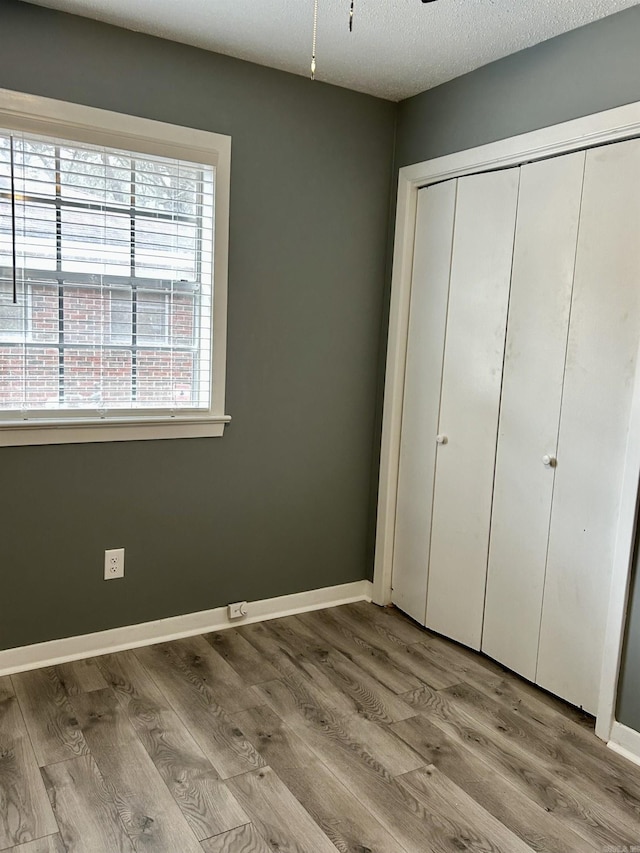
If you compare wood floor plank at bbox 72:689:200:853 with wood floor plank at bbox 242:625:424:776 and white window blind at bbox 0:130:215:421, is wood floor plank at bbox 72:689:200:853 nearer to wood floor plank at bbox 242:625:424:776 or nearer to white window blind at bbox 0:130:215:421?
wood floor plank at bbox 242:625:424:776

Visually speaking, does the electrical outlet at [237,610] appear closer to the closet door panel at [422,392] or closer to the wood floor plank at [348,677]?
the wood floor plank at [348,677]

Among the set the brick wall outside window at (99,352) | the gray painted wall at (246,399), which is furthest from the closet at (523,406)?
the brick wall outside window at (99,352)

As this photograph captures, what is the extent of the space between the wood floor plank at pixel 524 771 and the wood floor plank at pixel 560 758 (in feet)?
0.09

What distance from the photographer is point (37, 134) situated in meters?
2.43

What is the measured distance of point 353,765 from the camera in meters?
2.17

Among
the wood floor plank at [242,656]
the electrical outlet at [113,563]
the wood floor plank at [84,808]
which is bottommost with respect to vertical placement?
the wood floor plank at [84,808]

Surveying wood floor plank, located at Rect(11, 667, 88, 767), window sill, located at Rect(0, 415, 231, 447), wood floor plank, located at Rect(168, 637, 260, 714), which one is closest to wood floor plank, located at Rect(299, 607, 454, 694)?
wood floor plank, located at Rect(168, 637, 260, 714)

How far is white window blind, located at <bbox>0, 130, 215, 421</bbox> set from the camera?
2.48 meters

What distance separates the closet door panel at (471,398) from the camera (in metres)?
2.76

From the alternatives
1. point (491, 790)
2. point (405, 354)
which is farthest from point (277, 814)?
point (405, 354)

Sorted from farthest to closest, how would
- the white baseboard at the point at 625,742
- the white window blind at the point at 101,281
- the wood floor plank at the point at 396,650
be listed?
1. the wood floor plank at the point at 396,650
2. the white window blind at the point at 101,281
3. the white baseboard at the point at 625,742

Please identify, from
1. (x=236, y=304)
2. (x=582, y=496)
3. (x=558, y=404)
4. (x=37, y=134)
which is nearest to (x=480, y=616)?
(x=582, y=496)

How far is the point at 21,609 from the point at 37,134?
68.6 inches

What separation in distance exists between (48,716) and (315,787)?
0.96 meters
